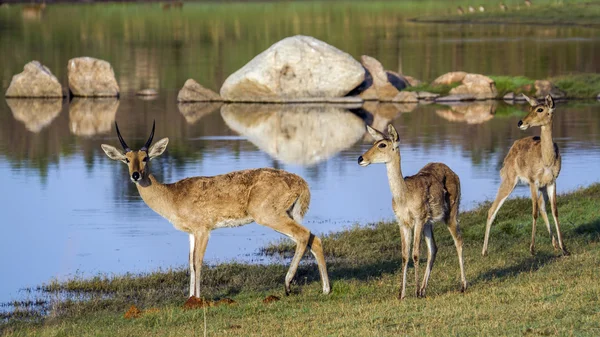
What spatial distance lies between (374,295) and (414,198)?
1.44 meters

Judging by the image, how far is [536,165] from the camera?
53.3 feet

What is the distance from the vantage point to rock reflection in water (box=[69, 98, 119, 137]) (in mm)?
35094

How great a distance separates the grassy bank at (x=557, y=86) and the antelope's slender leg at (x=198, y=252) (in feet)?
88.7

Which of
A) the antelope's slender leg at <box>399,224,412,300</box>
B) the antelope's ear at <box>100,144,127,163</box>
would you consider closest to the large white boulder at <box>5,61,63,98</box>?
the antelope's ear at <box>100,144,127,163</box>

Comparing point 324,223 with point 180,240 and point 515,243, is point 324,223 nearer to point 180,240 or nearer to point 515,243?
point 180,240

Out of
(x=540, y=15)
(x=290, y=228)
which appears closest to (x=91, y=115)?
(x=290, y=228)

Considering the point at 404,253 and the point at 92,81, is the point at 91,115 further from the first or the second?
the point at 404,253

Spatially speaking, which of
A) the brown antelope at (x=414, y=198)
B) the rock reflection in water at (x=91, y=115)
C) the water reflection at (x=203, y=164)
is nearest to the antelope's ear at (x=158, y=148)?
the brown antelope at (x=414, y=198)

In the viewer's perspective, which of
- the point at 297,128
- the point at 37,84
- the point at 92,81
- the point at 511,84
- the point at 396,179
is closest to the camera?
the point at 396,179

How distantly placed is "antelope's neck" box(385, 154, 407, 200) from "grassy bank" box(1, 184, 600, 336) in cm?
120

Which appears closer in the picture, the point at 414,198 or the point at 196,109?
the point at 414,198

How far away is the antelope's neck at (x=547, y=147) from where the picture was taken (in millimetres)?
15977

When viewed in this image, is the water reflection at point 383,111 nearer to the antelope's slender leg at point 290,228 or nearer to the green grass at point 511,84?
the green grass at point 511,84

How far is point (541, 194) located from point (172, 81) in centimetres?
3528
